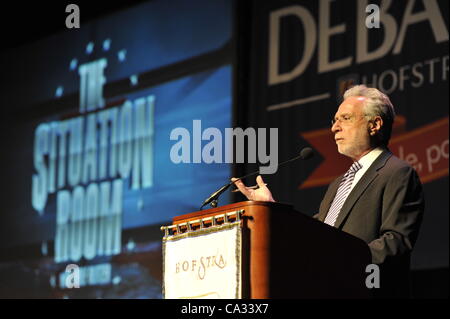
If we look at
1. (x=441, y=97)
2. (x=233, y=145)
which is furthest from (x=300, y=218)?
(x=233, y=145)

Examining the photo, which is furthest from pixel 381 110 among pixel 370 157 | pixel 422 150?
pixel 422 150

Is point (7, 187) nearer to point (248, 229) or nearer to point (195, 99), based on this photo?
point (195, 99)

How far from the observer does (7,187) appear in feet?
25.7

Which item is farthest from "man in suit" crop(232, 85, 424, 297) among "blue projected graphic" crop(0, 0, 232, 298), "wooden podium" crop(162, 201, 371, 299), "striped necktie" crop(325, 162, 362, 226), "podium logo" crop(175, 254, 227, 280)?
"blue projected graphic" crop(0, 0, 232, 298)

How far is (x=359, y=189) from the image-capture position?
8.51 feet

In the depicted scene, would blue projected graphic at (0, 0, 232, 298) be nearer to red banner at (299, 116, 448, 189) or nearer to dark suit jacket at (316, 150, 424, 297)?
red banner at (299, 116, 448, 189)

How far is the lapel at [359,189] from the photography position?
2580mm

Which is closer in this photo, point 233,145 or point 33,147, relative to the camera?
point 233,145

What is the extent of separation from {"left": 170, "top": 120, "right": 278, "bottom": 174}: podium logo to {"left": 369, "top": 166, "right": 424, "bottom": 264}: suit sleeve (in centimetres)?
323

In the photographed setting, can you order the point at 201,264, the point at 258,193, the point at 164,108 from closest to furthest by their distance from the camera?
the point at 201,264 → the point at 258,193 → the point at 164,108

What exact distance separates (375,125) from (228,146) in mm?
3313

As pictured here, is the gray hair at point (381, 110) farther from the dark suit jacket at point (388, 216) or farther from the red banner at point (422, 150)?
the red banner at point (422, 150)

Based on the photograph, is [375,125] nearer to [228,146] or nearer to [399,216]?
[399,216]
